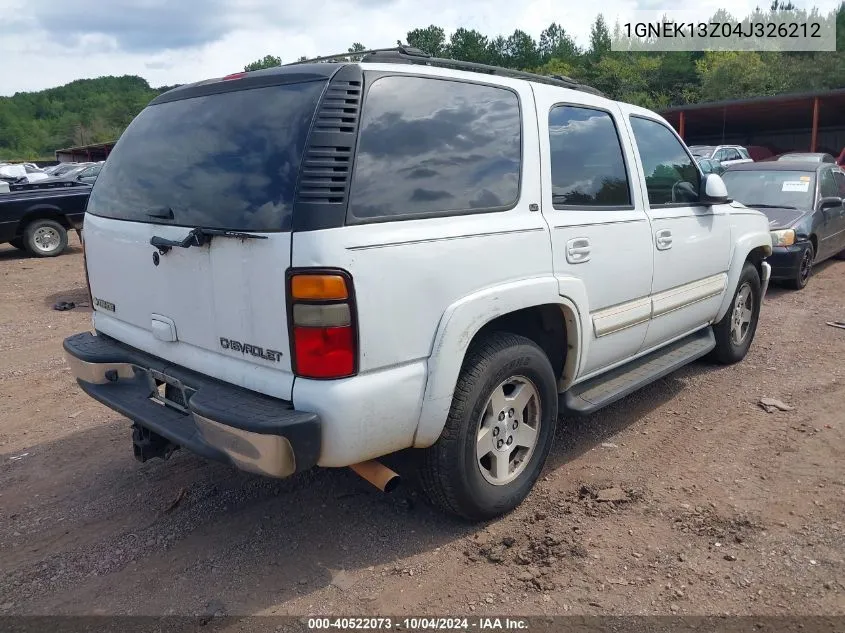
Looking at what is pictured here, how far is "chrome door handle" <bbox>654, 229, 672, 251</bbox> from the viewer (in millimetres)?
4094

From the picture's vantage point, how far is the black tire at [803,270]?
8.30m

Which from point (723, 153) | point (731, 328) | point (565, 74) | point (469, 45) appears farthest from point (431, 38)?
point (731, 328)

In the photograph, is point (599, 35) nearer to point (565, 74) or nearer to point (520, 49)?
point (520, 49)

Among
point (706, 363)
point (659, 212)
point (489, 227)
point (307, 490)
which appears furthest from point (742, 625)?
point (706, 363)

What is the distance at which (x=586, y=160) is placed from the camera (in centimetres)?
370

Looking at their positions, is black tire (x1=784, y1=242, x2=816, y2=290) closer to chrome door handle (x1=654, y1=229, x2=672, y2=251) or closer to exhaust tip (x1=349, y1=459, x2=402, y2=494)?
chrome door handle (x1=654, y1=229, x2=672, y2=251)

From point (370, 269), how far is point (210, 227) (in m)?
0.73

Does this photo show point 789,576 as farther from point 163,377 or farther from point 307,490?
point 163,377

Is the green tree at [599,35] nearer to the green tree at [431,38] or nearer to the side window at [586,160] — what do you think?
the green tree at [431,38]

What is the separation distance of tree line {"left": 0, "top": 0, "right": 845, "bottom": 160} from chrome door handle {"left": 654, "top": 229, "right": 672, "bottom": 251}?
1.74m

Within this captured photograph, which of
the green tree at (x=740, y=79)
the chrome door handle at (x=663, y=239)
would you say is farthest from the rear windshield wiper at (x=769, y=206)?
the green tree at (x=740, y=79)

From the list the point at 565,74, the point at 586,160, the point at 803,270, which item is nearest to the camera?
the point at 586,160

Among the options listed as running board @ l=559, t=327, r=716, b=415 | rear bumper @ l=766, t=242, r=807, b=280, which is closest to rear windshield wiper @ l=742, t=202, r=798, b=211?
rear bumper @ l=766, t=242, r=807, b=280

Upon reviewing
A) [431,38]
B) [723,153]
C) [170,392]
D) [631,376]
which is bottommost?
[631,376]
